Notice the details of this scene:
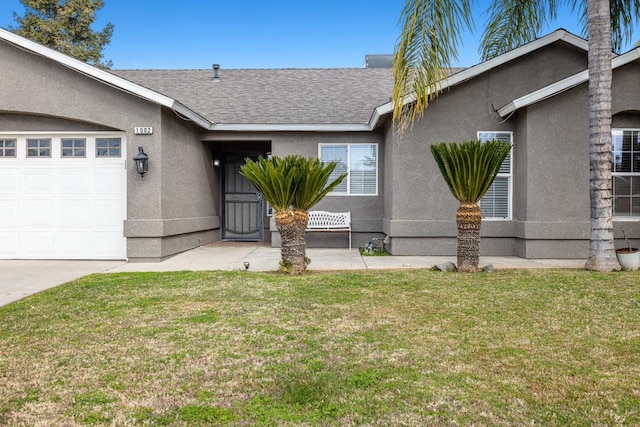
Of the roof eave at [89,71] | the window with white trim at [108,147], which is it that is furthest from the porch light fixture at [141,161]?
the roof eave at [89,71]

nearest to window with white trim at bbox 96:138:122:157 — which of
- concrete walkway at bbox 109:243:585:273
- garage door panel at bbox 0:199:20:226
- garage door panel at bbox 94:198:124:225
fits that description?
garage door panel at bbox 94:198:124:225

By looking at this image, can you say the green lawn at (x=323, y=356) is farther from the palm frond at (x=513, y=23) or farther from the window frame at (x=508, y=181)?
the palm frond at (x=513, y=23)

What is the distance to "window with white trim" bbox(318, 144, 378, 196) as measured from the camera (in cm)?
1211

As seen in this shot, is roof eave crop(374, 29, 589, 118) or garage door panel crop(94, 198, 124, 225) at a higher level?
roof eave crop(374, 29, 589, 118)

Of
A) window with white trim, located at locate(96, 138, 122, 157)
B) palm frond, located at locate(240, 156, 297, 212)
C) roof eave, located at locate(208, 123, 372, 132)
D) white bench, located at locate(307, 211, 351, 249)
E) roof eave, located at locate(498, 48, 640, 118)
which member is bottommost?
white bench, located at locate(307, 211, 351, 249)

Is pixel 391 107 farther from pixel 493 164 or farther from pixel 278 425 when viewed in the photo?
pixel 278 425

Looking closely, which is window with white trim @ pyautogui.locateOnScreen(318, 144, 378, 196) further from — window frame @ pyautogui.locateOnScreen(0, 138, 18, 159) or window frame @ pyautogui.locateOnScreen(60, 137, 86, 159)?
window frame @ pyautogui.locateOnScreen(0, 138, 18, 159)

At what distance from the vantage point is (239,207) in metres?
14.4

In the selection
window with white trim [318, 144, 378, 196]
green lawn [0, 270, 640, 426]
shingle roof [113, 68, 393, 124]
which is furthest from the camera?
shingle roof [113, 68, 393, 124]

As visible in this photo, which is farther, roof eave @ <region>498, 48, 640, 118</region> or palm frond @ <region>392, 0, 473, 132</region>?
roof eave @ <region>498, 48, 640, 118</region>

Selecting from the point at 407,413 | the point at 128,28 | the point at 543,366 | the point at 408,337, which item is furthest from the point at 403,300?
the point at 128,28

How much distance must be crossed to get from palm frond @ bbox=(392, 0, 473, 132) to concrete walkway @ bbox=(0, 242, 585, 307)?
3.04m

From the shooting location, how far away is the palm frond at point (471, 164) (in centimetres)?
763

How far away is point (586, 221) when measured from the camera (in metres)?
9.76
